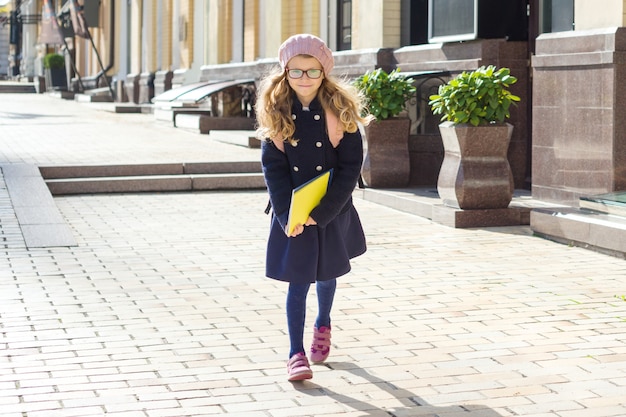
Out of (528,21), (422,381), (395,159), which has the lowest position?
(422,381)

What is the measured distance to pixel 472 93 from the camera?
1111cm

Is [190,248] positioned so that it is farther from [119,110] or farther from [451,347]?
[119,110]

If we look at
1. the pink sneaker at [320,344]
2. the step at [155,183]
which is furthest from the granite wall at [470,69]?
the pink sneaker at [320,344]

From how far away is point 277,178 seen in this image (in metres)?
5.76

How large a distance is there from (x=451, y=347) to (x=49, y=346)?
7.14 feet

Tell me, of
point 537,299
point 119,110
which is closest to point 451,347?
point 537,299

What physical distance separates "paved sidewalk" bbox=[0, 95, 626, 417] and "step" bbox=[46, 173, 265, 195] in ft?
8.62

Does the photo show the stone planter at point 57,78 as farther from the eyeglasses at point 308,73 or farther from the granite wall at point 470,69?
the eyeglasses at point 308,73

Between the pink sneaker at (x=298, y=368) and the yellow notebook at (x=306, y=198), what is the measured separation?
615 mm

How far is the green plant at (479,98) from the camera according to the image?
436 inches

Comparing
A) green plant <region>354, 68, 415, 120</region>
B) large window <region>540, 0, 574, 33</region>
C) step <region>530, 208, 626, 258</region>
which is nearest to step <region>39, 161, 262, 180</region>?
green plant <region>354, 68, 415, 120</region>

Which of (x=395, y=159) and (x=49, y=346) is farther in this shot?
(x=395, y=159)

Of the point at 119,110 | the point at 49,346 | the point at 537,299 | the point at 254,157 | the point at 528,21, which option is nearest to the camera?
the point at 49,346

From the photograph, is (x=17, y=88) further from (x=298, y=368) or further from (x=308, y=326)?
(x=298, y=368)
